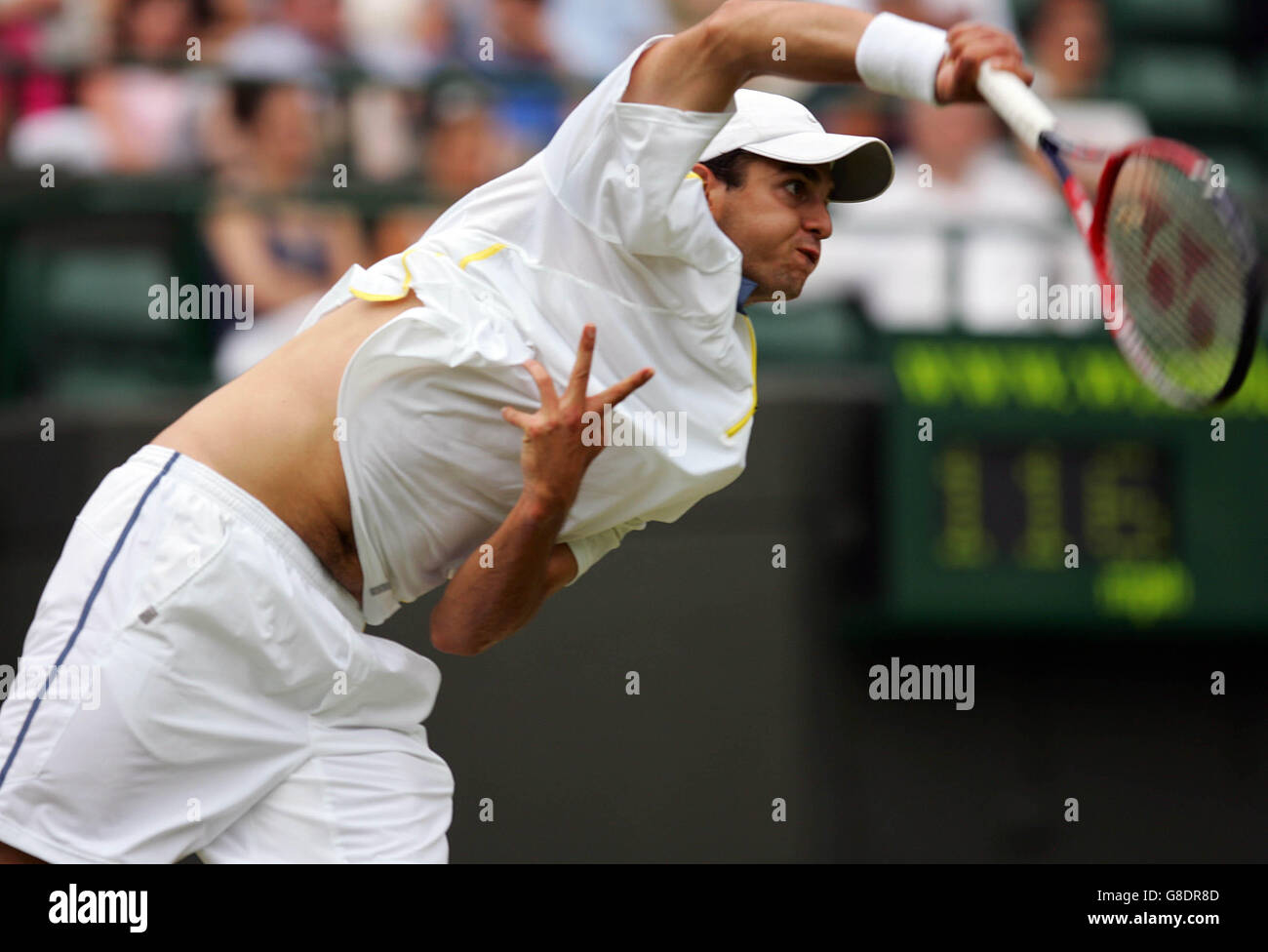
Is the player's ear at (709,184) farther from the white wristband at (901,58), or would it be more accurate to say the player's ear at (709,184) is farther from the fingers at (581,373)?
the white wristband at (901,58)

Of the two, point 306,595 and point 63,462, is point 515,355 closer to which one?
point 306,595

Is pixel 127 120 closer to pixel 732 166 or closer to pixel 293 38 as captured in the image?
pixel 293 38

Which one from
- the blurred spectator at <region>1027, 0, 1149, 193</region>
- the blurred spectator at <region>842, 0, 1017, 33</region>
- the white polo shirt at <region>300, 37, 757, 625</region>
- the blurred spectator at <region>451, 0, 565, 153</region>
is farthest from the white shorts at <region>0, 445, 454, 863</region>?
the blurred spectator at <region>1027, 0, 1149, 193</region>

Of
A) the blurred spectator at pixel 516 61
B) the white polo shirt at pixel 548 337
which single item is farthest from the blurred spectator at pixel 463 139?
the white polo shirt at pixel 548 337

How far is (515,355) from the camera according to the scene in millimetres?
2912

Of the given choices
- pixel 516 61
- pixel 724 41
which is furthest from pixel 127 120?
pixel 724 41

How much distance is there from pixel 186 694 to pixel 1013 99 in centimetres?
145

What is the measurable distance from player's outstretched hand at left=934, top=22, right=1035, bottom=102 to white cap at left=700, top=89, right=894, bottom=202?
1.55 ft

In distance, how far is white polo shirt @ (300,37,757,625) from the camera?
9.32 feet

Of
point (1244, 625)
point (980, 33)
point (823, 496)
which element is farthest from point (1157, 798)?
point (980, 33)

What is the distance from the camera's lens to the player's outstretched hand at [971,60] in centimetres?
255

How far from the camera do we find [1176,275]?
117 inches

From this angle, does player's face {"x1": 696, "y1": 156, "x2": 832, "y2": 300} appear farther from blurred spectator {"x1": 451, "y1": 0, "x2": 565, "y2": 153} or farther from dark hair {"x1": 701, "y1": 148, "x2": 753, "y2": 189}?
blurred spectator {"x1": 451, "y1": 0, "x2": 565, "y2": 153}

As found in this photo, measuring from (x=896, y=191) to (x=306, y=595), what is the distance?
406 cm
